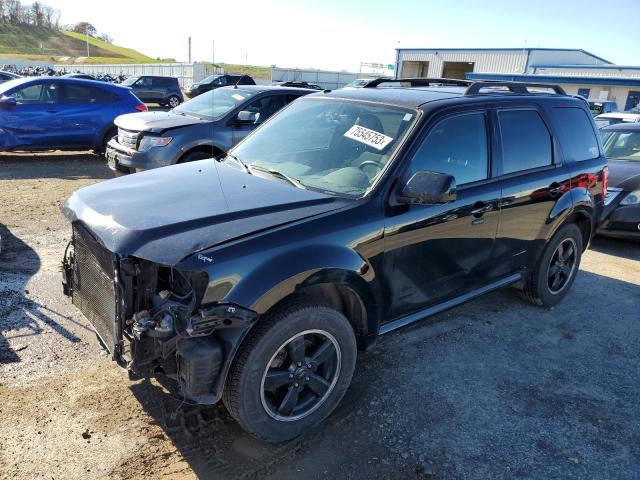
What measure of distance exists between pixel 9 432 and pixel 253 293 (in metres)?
1.65

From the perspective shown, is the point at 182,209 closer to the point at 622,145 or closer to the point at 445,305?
the point at 445,305

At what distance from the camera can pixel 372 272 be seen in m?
3.11

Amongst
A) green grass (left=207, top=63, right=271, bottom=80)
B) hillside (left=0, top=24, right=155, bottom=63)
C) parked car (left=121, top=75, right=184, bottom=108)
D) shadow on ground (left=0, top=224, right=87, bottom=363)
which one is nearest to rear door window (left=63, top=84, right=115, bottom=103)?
shadow on ground (left=0, top=224, right=87, bottom=363)

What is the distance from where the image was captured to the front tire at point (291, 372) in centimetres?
263

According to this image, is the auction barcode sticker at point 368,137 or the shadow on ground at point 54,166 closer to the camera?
the auction barcode sticker at point 368,137

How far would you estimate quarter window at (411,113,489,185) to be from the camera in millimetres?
3441

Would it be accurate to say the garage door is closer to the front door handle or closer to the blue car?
the blue car

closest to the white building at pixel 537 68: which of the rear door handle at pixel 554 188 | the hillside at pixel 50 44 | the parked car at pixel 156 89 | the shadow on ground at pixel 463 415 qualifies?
the parked car at pixel 156 89

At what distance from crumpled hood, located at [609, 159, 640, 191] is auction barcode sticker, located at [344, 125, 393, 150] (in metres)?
5.17

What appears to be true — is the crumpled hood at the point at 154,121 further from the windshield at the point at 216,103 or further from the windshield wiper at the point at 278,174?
the windshield wiper at the point at 278,174

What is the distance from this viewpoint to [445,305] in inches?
149

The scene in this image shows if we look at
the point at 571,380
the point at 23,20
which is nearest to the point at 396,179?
the point at 571,380

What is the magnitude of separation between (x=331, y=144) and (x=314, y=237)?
1103mm

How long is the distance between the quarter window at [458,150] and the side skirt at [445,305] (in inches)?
35.2
